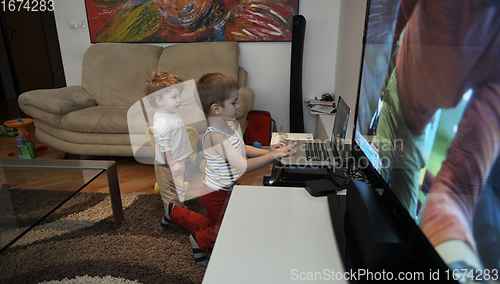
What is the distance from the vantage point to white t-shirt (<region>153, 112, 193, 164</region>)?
1.73 m

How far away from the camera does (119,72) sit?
2.96 meters

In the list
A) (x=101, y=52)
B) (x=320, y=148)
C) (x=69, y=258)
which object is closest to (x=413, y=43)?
(x=320, y=148)

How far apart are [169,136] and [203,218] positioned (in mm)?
562

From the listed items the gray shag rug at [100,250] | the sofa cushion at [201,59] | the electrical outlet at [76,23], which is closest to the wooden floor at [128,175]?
the gray shag rug at [100,250]

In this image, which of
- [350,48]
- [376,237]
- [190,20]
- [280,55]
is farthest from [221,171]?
[190,20]

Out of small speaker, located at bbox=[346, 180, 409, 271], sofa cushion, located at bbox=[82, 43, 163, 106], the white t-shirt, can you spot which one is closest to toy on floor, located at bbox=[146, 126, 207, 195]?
the white t-shirt

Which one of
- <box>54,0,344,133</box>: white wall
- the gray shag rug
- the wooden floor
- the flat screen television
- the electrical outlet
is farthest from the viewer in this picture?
the electrical outlet

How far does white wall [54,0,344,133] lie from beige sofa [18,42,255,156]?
0.25m

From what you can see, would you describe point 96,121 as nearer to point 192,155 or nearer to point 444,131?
point 192,155

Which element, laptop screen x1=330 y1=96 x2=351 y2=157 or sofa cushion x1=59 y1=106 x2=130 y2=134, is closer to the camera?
laptop screen x1=330 y1=96 x2=351 y2=157

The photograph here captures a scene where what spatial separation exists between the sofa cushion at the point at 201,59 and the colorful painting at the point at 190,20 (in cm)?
22

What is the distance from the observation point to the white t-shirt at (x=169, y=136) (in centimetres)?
173

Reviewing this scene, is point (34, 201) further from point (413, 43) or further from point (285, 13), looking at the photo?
point (285, 13)

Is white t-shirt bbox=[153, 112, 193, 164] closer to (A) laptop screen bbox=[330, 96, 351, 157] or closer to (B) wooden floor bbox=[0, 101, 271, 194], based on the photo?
(B) wooden floor bbox=[0, 101, 271, 194]
